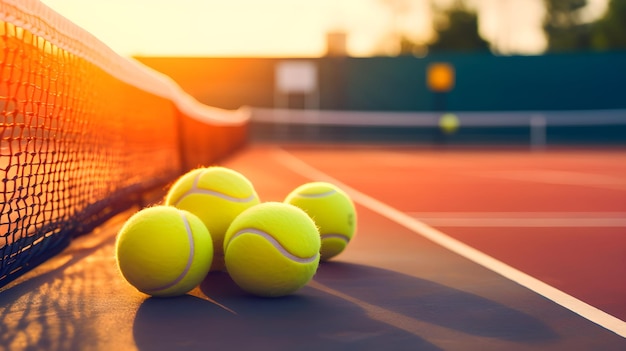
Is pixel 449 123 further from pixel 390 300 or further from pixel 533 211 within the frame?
pixel 390 300

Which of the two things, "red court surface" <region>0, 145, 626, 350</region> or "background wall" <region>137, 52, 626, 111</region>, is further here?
"background wall" <region>137, 52, 626, 111</region>

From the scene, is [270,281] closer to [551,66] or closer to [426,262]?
[426,262]

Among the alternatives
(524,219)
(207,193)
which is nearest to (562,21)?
(524,219)

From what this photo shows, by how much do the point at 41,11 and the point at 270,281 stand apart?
1701 millimetres

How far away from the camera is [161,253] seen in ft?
10.8

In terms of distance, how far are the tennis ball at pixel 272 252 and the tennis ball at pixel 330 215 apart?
709mm

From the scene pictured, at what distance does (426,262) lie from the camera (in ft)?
13.9

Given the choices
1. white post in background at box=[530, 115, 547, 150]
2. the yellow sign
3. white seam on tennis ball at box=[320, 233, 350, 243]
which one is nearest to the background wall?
white post in background at box=[530, 115, 547, 150]

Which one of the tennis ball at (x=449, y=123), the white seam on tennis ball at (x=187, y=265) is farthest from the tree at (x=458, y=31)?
the white seam on tennis ball at (x=187, y=265)

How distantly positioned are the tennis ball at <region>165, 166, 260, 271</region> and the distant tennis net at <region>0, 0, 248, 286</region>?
675 millimetres

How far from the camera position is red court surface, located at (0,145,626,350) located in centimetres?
274

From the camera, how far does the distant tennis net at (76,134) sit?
3.95m

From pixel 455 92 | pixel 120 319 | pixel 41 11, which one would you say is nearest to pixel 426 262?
pixel 120 319

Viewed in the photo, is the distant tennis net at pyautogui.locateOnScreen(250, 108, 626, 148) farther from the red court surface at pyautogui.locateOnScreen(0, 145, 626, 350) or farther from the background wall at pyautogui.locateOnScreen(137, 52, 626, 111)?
the red court surface at pyautogui.locateOnScreen(0, 145, 626, 350)
